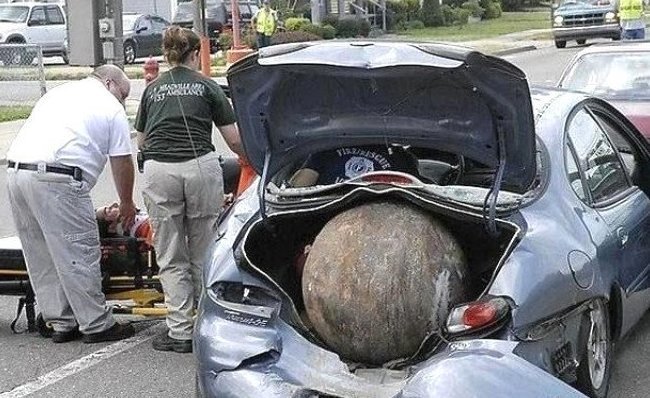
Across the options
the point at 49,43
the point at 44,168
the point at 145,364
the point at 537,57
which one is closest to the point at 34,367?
the point at 145,364

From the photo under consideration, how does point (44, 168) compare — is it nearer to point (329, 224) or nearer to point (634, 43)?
point (329, 224)

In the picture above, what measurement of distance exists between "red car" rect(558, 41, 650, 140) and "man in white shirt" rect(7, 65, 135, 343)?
4.90 metres

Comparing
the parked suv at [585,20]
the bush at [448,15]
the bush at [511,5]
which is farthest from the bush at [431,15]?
the parked suv at [585,20]

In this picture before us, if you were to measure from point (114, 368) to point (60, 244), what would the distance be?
0.79m

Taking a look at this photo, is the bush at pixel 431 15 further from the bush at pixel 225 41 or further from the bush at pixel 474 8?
the bush at pixel 225 41

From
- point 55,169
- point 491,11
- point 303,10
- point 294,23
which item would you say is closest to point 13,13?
point 294,23

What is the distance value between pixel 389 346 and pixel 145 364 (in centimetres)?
235

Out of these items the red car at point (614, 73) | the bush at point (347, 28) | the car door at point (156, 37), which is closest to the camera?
the red car at point (614, 73)

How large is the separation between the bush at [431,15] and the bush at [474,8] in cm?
407

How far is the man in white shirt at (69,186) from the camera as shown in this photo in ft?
22.4

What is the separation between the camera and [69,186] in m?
6.83

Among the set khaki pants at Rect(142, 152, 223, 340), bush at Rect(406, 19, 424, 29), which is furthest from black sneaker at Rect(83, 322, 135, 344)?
bush at Rect(406, 19, 424, 29)

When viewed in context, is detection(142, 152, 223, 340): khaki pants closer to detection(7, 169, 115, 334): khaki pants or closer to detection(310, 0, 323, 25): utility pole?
detection(7, 169, 115, 334): khaki pants

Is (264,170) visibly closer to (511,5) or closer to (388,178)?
(388,178)
